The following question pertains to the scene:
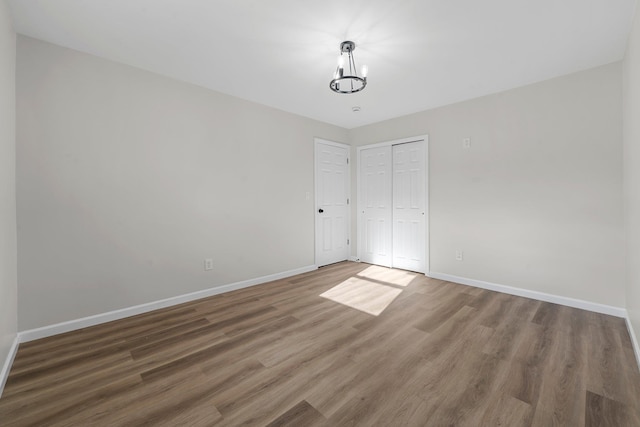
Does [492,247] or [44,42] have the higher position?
[44,42]

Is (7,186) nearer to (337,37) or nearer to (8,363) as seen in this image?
(8,363)

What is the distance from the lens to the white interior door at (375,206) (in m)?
4.71

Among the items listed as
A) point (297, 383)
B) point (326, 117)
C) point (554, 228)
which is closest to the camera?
point (297, 383)

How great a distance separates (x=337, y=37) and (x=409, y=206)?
2.85 meters

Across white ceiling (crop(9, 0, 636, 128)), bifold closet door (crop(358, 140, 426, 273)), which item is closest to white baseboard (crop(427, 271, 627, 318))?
bifold closet door (crop(358, 140, 426, 273))

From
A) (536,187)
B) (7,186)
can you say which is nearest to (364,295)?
(536,187)

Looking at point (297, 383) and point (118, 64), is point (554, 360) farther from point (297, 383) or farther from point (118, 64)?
point (118, 64)

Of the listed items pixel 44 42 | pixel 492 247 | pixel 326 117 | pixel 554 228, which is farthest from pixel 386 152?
→ pixel 44 42

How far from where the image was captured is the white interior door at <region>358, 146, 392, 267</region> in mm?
Answer: 4715

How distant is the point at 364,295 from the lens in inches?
133

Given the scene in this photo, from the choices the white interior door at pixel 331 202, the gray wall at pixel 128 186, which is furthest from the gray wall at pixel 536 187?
the gray wall at pixel 128 186

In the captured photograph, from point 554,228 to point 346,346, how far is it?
9.19 feet

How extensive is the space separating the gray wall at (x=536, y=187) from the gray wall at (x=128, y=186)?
2.63 metres

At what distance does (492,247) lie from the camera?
11.7 ft
